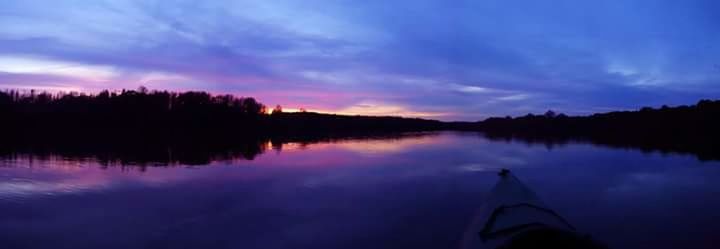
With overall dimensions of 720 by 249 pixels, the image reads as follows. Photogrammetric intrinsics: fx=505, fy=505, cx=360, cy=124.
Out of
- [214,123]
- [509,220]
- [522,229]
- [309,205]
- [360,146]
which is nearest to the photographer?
[522,229]

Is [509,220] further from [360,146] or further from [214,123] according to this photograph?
[214,123]

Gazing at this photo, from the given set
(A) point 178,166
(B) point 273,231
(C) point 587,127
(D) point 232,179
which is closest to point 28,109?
(A) point 178,166

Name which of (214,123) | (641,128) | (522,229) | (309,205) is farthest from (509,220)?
(641,128)

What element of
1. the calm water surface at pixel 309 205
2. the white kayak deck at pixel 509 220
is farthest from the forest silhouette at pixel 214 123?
the white kayak deck at pixel 509 220

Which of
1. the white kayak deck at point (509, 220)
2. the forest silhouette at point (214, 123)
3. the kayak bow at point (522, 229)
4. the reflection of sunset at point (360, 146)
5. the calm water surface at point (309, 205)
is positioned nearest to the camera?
the kayak bow at point (522, 229)

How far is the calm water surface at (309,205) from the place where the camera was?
34.6 feet

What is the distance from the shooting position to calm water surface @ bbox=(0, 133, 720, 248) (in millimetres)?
10547

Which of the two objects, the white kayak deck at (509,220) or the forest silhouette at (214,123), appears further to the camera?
the forest silhouette at (214,123)

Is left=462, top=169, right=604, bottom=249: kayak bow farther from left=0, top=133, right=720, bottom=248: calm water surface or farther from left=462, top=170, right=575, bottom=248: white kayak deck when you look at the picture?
left=0, top=133, right=720, bottom=248: calm water surface

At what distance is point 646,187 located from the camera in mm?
19625

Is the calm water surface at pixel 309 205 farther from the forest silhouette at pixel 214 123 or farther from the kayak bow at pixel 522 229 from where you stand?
the forest silhouette at pixel 214 123

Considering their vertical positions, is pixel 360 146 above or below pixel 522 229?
below

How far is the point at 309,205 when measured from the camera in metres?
14.6

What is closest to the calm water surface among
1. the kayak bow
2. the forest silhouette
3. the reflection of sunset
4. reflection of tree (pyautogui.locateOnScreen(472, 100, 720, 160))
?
the kayak bow
